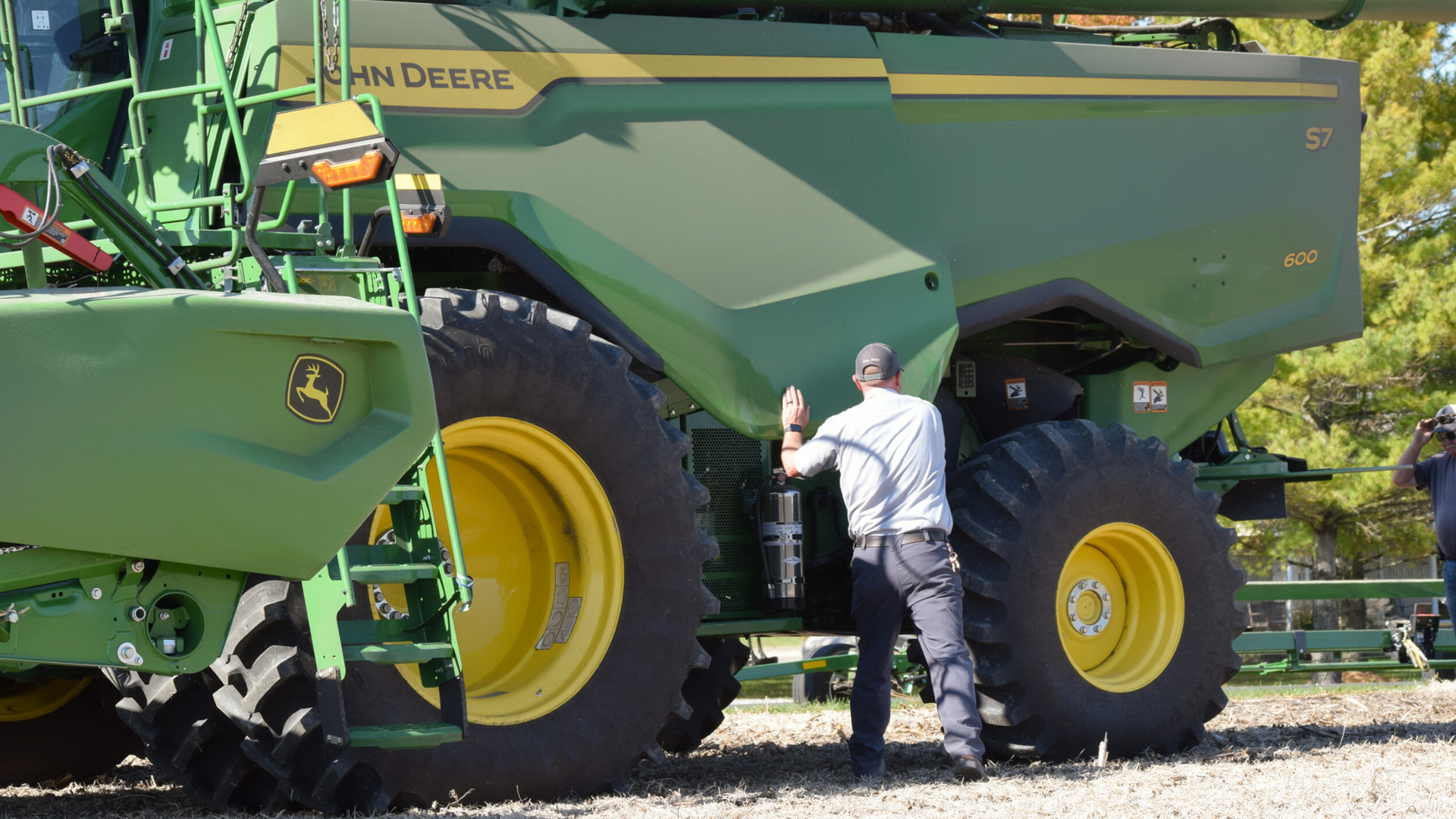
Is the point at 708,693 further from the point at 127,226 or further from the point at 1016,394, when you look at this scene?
the point at 127,226

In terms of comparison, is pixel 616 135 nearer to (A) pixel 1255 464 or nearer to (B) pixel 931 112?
(B) pixel 931 112

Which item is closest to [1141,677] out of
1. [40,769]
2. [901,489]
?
[901,489]

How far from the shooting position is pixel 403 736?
15.3 ft

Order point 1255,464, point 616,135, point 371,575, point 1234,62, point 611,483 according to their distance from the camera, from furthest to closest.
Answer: point 1255,464, point 1234,62, point 616,135, point 611,483, point 371,575

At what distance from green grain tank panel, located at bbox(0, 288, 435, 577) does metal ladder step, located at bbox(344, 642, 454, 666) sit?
338 mm

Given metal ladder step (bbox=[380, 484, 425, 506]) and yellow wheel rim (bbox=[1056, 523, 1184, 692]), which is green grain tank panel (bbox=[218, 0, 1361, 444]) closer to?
yellow wheel rim (bbox=[1056, 523, 1184, 692])

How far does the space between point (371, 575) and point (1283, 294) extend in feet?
A: 18.3

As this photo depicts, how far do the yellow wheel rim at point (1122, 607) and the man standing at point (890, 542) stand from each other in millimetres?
1194

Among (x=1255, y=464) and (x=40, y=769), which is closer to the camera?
(x=40, y=769)

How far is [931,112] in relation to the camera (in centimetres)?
730

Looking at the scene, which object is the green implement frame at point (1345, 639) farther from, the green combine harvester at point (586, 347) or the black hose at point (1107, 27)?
the black hose at point (1107, 27)

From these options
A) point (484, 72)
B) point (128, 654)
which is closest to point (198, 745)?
point (128, 654)

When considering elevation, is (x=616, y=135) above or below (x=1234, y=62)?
below

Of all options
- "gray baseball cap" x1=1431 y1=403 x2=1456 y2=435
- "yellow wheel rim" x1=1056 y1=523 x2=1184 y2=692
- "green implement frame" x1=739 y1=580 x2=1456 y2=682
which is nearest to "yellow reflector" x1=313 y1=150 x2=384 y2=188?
"yellow wheel rim" x1=1056 y1=523 x2=1184 y2=692
